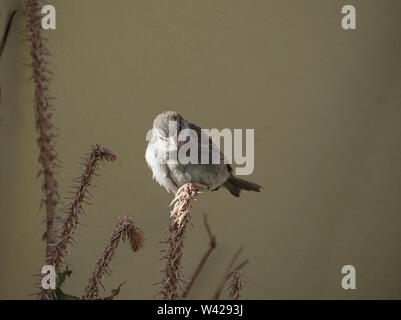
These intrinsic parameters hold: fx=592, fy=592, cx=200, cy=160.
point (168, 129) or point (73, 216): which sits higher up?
point (168, 129)

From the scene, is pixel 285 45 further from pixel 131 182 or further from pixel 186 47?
pixel 131 182

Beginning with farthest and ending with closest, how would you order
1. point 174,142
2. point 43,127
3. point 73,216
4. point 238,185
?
point 238,185 → point 174,142 → point 43,127 → point 73,216

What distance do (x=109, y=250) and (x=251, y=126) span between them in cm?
163

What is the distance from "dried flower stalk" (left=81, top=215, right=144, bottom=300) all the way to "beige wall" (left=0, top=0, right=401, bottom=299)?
132 centimetres

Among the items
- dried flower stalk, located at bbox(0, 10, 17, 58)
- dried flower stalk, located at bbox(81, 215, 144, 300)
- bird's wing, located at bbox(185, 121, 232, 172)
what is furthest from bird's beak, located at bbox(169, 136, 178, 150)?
dried flower stalk, located at bbox(0, 10, 17, 58)

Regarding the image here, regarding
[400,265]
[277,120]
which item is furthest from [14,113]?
[400,265]

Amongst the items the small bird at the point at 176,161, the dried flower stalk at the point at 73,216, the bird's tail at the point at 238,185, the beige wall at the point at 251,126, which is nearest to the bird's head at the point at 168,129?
the small bird at the point at 176,161

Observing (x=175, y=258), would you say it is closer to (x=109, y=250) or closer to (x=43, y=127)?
(x=109, y=250)

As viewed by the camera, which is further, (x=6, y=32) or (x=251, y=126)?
(x=251, y=126)

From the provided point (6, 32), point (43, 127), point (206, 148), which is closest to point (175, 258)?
point (43, 127)

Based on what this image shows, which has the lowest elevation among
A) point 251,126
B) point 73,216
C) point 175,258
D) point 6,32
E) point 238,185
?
point 175,258

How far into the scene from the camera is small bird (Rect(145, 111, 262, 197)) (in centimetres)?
246

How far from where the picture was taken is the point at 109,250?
67.5 inches

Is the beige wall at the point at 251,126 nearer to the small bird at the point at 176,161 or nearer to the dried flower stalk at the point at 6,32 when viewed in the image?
the dried flower stalk at the point at 6,32
